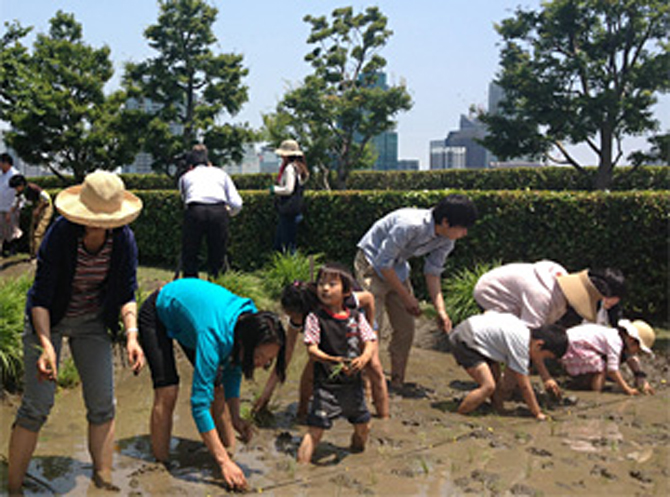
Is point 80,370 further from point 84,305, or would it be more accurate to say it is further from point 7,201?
point 7,201

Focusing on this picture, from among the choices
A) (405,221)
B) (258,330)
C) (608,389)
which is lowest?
(608,389)

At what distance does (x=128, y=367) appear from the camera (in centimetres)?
648

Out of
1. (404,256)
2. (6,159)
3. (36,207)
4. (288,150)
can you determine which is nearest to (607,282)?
(404,256)

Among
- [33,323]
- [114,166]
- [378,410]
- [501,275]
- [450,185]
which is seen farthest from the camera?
[450,185]

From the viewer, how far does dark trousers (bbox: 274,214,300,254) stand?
10.1 metres

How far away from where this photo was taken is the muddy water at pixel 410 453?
407 centimetres

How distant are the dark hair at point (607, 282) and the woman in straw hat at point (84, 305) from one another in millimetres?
3780

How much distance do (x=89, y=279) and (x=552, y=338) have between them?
365cm

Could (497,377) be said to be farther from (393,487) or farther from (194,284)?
(194,284)

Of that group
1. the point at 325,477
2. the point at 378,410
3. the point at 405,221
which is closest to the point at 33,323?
the point at 325,477

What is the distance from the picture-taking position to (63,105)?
1049 inches

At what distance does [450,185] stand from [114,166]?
44.3 feet

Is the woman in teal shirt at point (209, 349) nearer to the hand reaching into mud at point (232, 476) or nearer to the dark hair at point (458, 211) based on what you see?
the hand reaching into mud at point (232, 476)

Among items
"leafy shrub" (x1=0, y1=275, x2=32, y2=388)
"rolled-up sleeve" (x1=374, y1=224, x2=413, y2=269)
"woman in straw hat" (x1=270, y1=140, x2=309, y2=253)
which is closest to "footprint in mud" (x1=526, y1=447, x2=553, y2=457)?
"rolled-up sleeve" (x1=374, y1=224, x2=413, y2=269)
